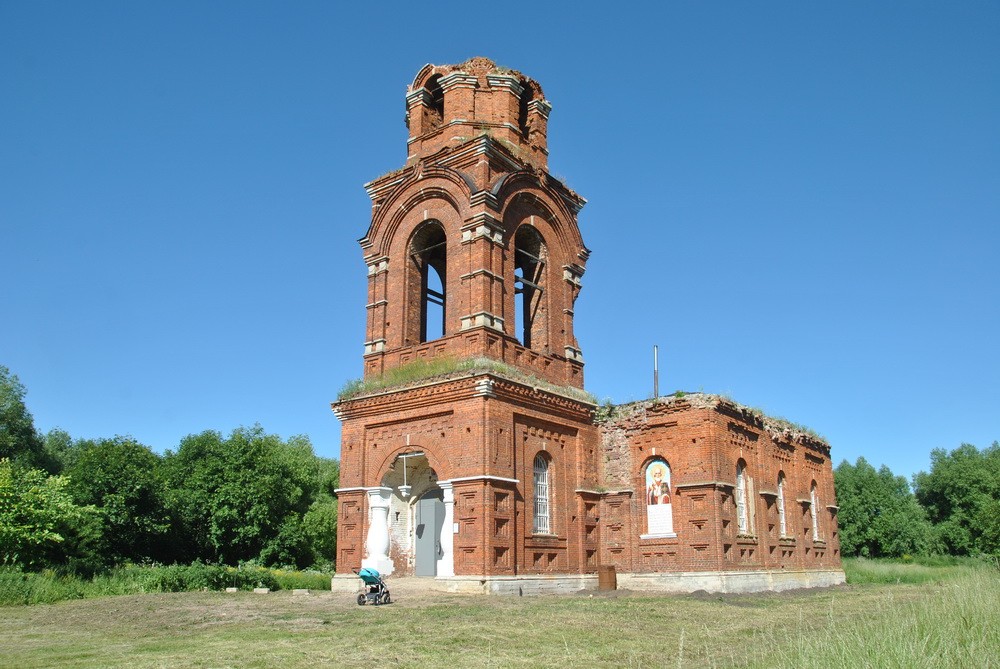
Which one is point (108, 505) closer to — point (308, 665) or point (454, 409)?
point (454, 409)

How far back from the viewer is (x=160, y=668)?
965 cm

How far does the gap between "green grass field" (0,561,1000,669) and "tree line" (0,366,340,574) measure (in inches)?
188

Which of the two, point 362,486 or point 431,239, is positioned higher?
point 431,239

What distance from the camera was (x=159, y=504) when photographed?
32500mm

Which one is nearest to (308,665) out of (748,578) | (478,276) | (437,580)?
(437,580)

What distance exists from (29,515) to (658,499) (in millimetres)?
17174

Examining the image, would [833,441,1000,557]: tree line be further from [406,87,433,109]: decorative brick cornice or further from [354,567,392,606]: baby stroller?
[354,567,392,606]: baby stroller

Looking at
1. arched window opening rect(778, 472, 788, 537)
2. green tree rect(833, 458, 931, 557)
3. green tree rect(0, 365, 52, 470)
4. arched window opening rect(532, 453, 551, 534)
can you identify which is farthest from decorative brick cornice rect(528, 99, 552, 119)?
green tree rect(833, 458, 931, 557)

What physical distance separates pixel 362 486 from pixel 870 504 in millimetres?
42174

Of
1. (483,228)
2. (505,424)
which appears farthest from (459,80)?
(505,424)

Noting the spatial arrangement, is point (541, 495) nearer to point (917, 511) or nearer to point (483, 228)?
point (483, 228)

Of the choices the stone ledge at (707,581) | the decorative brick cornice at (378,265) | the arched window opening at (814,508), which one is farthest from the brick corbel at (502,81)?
the arched window opening at (814,508)

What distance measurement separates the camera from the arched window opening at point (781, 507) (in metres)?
27.1

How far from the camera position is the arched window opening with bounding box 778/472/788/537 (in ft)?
88.9
